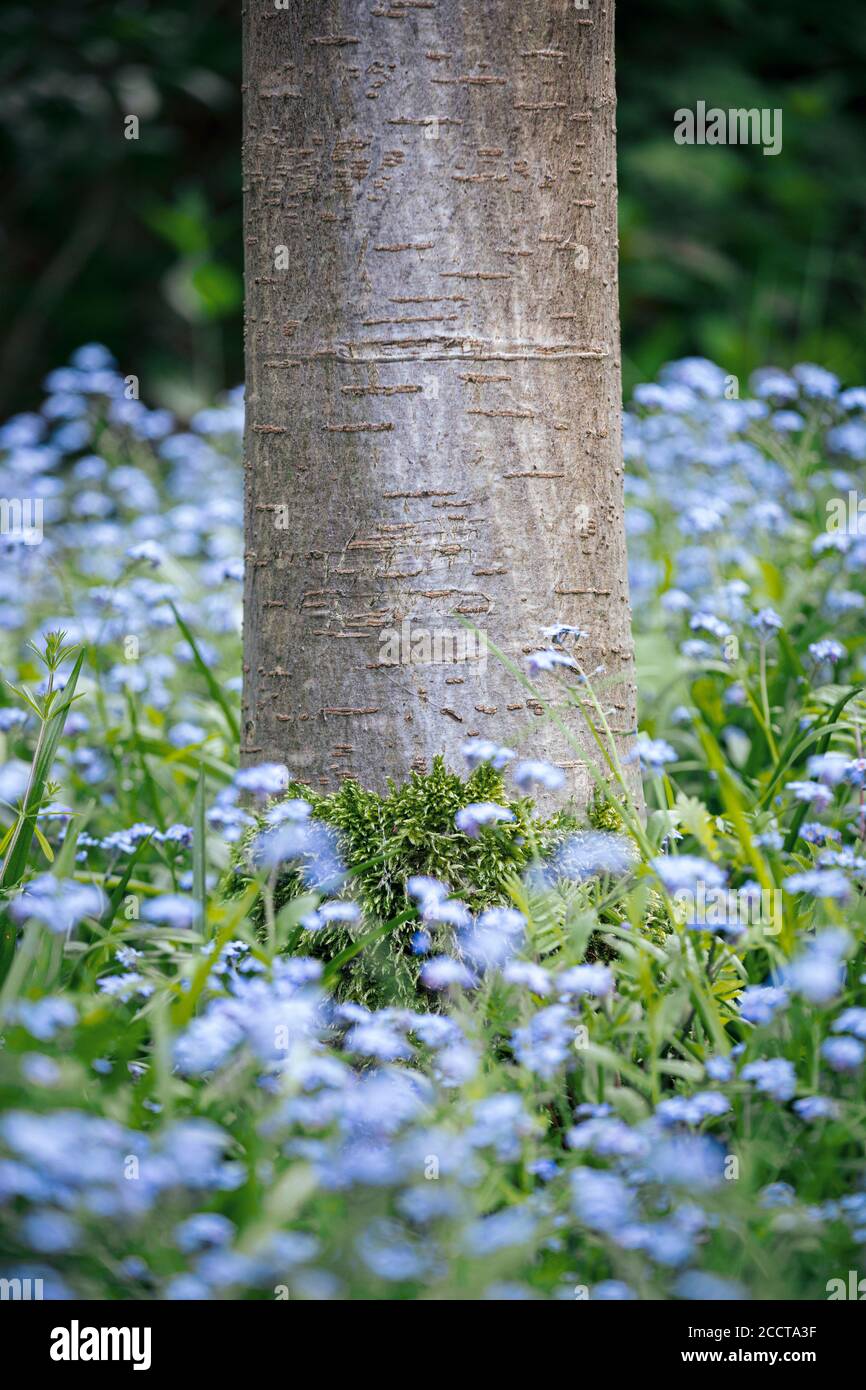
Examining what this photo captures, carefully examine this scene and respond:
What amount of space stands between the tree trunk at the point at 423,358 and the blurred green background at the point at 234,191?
12.9ft

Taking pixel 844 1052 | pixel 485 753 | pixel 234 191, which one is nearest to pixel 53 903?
pixel 485 753

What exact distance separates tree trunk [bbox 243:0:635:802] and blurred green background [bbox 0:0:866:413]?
3.95 metres

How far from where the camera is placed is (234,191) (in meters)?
7.12

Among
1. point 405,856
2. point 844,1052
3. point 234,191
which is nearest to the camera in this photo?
point 844,1052

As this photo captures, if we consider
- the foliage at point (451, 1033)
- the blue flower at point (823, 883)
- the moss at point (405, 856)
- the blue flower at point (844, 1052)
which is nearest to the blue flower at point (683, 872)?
the foliage at point (451, 1033)

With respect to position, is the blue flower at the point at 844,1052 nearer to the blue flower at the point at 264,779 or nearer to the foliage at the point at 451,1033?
the foliage at the point at 451,1033

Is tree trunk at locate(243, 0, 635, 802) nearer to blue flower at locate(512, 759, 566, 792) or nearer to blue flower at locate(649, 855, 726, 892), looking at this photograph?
blue flower at locate(512, 759, 566, 792)

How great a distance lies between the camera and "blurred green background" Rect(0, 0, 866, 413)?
623 centimetres

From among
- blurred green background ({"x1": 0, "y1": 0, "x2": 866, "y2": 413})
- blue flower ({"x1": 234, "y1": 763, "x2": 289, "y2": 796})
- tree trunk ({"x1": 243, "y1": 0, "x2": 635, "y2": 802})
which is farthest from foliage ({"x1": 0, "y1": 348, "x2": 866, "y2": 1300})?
blurred green background ({"x1": 0, "y1": 0, "x2": 866, "y2": 413})

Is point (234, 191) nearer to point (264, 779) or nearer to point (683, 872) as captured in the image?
point (264, 779)

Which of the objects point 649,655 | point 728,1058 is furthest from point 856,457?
point 728,1058

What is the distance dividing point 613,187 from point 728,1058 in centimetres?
140

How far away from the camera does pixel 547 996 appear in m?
1.66

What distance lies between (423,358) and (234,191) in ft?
19.3
